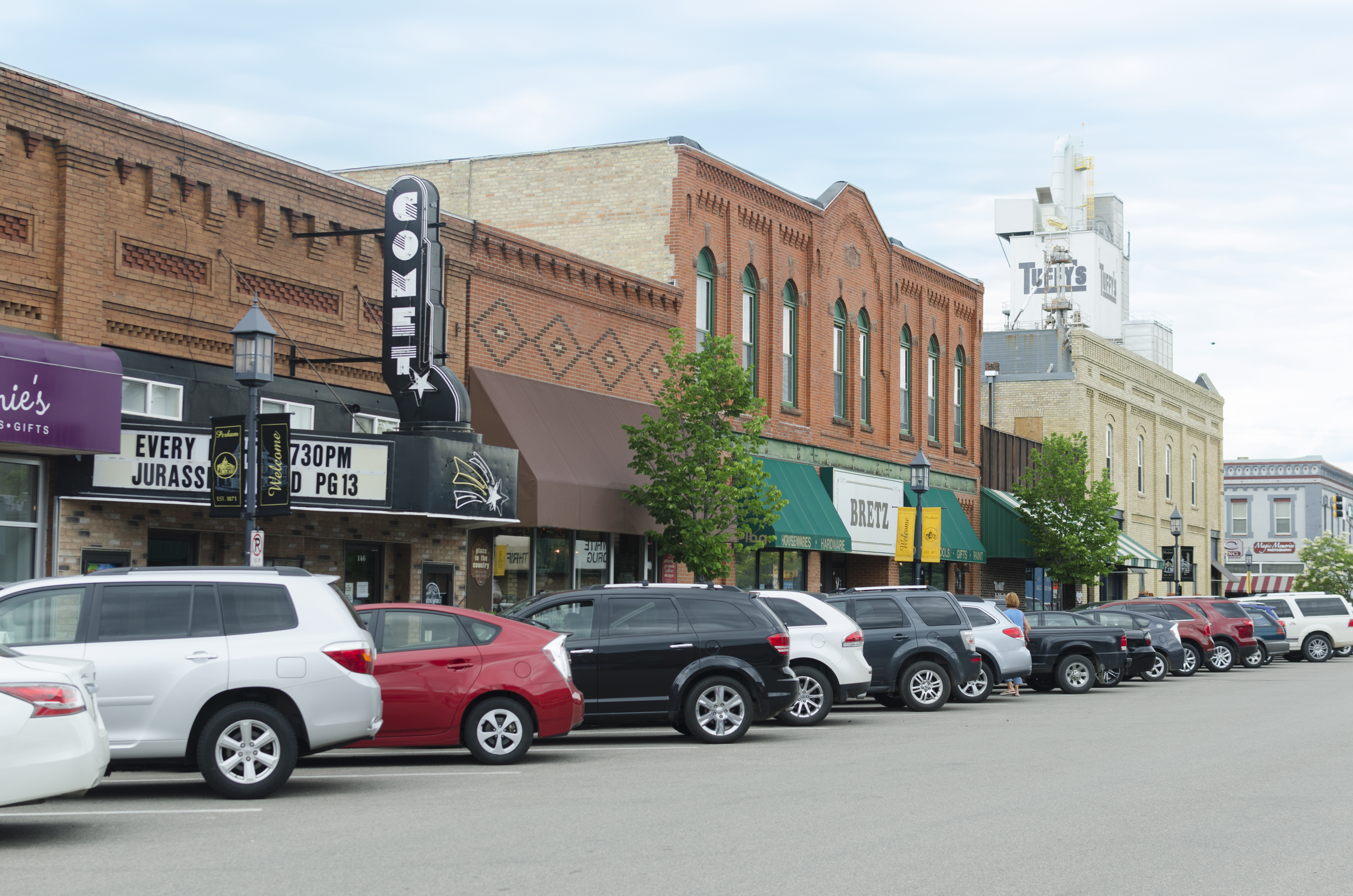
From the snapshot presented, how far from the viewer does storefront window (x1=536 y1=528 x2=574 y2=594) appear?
25516 millimetres

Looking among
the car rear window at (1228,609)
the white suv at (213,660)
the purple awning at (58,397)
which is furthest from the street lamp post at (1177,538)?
the white suv at (213,660)

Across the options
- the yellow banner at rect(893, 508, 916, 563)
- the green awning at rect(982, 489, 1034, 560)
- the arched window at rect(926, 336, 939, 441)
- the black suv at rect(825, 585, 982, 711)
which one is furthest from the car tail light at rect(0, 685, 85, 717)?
the green awning at rect(982, 489, 1034, 560)

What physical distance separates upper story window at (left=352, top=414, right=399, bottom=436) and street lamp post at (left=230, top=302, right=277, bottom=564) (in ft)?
17.8

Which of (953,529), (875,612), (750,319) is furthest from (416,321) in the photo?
(953,529)

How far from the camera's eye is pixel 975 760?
14398mm

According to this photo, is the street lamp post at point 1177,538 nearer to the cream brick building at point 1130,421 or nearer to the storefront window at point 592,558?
the cream brick building at point 1130,421

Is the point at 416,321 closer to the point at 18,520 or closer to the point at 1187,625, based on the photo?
the point at 18,520

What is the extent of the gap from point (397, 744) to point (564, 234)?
18.8 metres

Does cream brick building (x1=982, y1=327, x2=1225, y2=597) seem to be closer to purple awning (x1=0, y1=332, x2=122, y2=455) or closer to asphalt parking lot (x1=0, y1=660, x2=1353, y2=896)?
asphalt parking lot (x1=0, y1=660, x2=1353, y2=896)

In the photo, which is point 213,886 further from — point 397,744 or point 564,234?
point 564,234

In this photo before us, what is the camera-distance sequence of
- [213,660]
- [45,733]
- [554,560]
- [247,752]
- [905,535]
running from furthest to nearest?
1. [905,535]
2. [554,560]
3. [247,752]
4. [213,660]
5. [45,733]

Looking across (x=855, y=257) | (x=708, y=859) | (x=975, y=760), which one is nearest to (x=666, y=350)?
(x=855, y=257)

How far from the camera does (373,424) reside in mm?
22406

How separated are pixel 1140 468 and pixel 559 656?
4704 cm
